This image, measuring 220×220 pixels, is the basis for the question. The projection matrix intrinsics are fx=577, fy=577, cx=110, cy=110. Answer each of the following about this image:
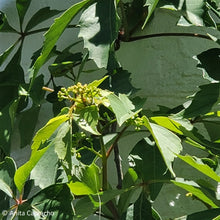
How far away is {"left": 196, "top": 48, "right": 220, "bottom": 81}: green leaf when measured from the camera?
1136 millimetres

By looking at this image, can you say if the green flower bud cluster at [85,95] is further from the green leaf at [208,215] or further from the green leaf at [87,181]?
the green leaf at [208,215]

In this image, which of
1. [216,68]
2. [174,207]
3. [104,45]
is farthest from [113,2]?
[174,207]

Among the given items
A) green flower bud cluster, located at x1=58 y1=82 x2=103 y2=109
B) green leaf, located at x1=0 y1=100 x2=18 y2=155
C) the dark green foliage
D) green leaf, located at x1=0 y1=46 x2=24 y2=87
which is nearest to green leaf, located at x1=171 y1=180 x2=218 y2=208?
the dark green foliage

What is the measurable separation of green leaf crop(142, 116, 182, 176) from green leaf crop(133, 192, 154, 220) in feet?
0.63

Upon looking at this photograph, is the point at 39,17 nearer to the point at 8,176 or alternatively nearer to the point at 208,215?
the point at 8,176

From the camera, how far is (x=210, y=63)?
116 centimetres

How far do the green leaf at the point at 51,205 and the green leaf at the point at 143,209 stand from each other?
0.16 m

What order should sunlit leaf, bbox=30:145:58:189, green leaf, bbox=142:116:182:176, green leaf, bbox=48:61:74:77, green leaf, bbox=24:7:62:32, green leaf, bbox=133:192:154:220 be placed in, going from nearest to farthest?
green leaf, bbox=142:116:182:176 < sunlit leaf, bbox=30:145:58:189 < green leaf, bbox=133:192:154:220 < green leaf, bbox=48:61:74:77 < green leaf, bbox=24:7:62:32

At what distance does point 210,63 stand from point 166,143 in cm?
33

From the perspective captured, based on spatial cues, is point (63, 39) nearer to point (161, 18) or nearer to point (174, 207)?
point (161, 18)

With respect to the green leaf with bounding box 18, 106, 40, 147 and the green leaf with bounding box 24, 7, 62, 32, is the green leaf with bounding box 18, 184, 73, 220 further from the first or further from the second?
the green leaf with bounding box 24, 7, 62, 32

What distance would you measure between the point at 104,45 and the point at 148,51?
46cm

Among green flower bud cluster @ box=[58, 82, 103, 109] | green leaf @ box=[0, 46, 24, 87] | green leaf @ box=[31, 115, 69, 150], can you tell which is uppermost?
green flower bud cluster @ box=[58, 82, 103, 109]

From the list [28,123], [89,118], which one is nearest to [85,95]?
[89,118]
